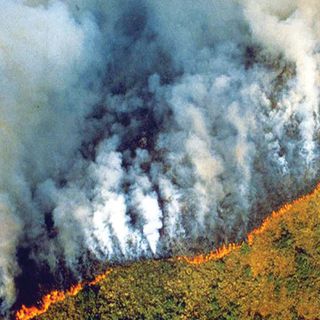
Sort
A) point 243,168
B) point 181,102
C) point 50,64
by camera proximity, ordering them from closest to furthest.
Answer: point 243,168 < point 181,102 < point 50,64

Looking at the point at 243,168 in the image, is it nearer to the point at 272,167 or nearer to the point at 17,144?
the point at 272,167

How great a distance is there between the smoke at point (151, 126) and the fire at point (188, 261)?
57 cm

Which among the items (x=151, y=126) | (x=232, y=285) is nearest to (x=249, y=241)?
(x=232, y=285)

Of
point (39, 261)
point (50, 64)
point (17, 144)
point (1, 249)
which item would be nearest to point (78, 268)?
point (39, 261)

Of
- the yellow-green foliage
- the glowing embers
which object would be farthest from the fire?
the yellow-green foliage

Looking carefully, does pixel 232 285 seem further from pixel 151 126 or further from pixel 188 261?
pixel 151 126

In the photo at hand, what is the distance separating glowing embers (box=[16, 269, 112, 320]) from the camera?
38.0 meters

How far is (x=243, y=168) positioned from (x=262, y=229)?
4.60 meters

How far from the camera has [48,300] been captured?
3825 cm

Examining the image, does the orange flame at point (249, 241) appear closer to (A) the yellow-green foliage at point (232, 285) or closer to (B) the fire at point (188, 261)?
(B) the fire at point (188, 261)

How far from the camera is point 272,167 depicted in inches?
1708

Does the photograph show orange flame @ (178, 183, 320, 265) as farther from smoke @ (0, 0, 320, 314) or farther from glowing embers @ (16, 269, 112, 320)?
glowing embers @ (16, 269, 112, 320)

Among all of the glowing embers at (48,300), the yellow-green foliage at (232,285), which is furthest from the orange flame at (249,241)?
the glowing embers at (48,300)

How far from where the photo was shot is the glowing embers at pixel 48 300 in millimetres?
37969
